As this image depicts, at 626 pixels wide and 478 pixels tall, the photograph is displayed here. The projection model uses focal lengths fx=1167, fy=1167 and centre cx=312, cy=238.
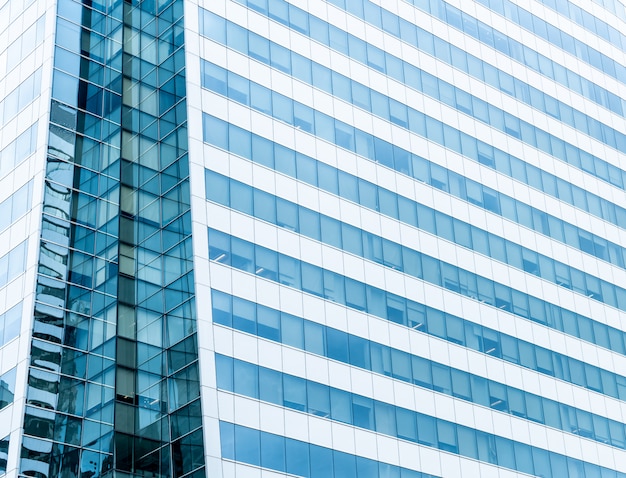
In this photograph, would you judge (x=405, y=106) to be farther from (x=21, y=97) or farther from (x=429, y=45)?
(x=21, y=97)

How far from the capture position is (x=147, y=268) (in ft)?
166

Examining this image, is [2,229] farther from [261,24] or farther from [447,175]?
[447,175]

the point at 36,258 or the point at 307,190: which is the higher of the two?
the point at 307,190

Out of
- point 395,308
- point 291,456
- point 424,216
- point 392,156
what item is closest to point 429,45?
point 392,156

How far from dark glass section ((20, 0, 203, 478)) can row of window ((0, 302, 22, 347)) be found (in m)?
1.01

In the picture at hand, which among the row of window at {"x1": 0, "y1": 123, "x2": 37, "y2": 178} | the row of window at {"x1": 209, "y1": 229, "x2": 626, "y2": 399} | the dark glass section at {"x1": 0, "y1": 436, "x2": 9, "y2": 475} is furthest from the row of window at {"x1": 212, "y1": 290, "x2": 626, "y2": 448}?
the row of window at {"x1": 0, "y1": 123, "x2": 37, "y2": 178}

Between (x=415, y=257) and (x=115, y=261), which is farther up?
(x=415, y=257)

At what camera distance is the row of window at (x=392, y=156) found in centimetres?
5269

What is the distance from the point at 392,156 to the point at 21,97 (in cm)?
1809

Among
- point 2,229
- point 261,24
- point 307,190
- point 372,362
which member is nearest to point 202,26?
point 261,24

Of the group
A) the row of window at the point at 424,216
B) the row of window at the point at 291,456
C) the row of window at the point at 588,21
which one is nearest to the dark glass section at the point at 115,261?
the row of window at the point at 291,456

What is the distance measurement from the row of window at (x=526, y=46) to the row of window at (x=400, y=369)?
2131 centimetres

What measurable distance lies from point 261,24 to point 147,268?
527 inches

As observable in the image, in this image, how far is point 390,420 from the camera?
166 ft
